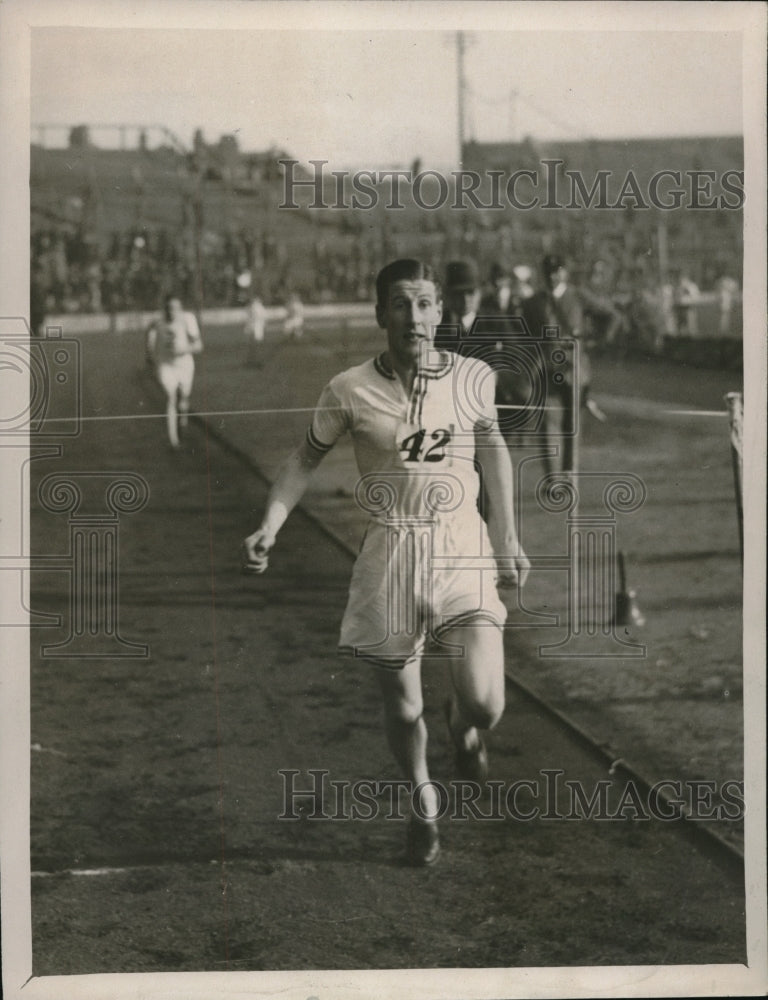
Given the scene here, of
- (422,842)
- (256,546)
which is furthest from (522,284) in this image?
(422,842)

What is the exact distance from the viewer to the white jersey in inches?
247

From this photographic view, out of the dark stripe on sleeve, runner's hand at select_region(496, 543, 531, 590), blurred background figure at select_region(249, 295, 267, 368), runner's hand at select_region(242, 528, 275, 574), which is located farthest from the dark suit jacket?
runner's hand at select_region(242, 528, 275, 574)

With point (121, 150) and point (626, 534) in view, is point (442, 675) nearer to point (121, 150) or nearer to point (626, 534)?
point (626, 534)

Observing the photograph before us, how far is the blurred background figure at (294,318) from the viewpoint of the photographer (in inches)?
265

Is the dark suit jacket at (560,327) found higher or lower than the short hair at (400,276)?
lower

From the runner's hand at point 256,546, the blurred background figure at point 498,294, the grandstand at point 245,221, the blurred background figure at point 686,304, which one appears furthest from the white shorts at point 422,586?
the blurred background figure at point 686,304

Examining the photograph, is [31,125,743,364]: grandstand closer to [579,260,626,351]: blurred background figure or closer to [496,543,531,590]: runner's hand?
[579,260,626,351]: blurred background figure

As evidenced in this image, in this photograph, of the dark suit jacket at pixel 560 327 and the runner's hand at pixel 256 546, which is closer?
the runner's hand at pixel 256 546

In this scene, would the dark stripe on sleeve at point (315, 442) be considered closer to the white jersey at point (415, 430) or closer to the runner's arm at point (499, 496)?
the white jersey at point (415, 430)

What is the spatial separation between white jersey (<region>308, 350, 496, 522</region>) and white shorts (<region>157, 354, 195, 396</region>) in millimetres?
464

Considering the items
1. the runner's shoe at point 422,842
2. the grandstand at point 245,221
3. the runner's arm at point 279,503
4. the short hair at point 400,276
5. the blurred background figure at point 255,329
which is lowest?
the runner's shoe at point 422,842

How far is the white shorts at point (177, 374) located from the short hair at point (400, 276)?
0.67 m

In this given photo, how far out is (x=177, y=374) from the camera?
6.36 metres

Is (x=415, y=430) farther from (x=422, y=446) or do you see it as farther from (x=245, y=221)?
(x=245, y=221)
